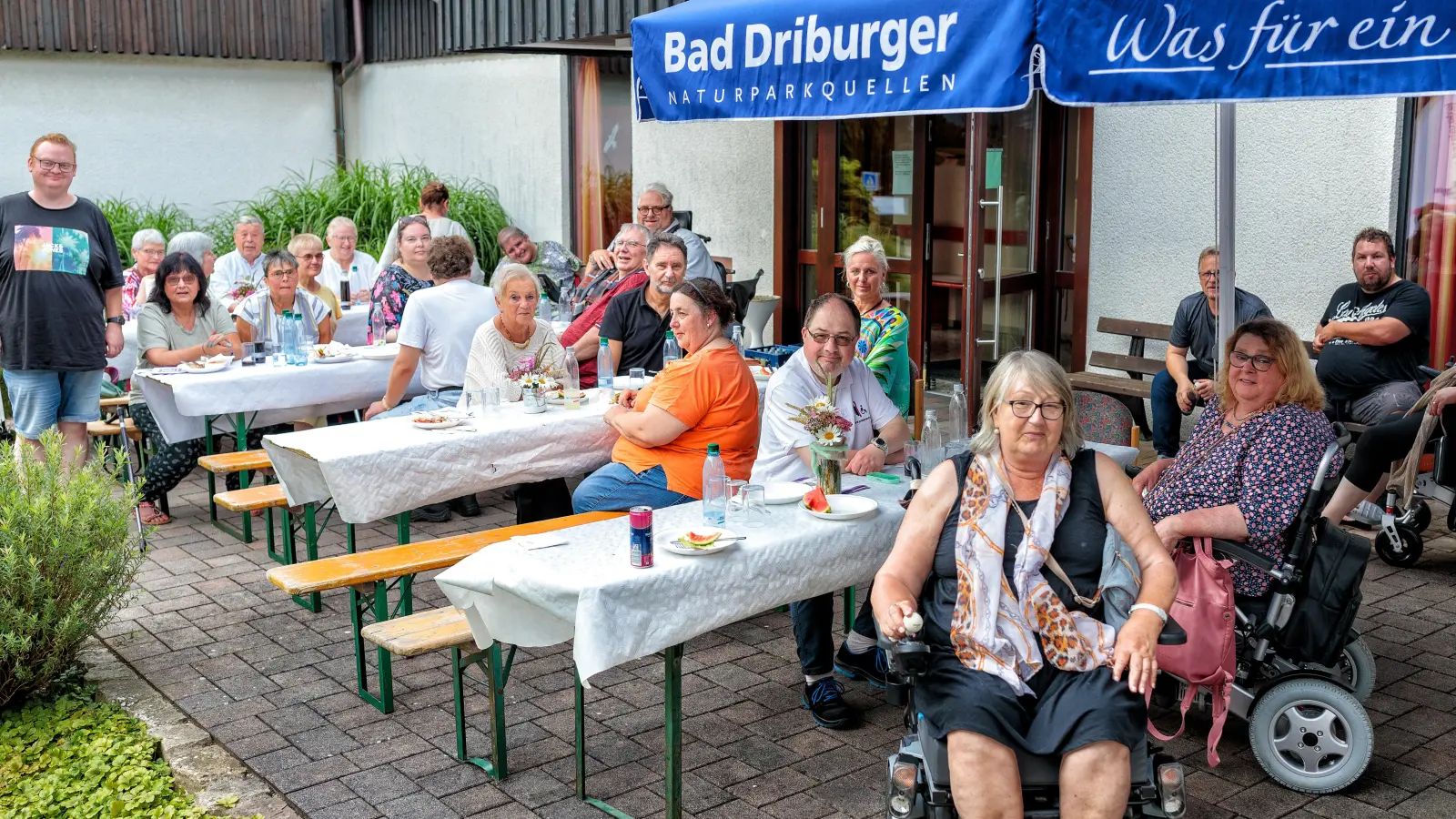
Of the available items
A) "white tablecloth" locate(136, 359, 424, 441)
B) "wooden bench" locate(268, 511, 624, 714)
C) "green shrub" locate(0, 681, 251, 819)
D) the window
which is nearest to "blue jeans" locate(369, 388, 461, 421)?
"white tablecloth" locate(136, 359, 424, 441)

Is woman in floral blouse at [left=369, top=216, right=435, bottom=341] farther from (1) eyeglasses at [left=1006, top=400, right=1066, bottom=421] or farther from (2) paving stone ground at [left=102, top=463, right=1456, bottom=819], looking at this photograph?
(1) eyeglasses at [left=1006, top=400, right=1066, bottom=421]

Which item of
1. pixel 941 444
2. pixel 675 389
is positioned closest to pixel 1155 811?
pixel 941 444

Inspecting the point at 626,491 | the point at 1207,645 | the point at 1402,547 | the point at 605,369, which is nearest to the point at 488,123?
the point at 605,369

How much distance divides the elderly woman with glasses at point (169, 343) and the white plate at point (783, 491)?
3854 millimetres

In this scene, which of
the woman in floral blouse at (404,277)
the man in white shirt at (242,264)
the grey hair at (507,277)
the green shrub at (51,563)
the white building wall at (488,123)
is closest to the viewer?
the green shrub at (51,563)

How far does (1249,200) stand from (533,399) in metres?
4.24

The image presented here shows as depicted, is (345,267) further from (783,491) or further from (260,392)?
(783,491)

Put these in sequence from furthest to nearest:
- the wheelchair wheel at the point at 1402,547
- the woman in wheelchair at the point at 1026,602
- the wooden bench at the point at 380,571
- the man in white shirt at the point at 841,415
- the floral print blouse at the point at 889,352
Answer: the wheelchair wheel at the point at 1402,547
the floral print blouse at the point at 889,352
the man in white shirt at the point at 841,415
the wooden bench at the point at 380,571
the woman in wheelchair at the point at 1026,602

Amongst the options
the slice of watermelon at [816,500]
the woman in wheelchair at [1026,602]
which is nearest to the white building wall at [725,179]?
the slice of watermelon at [816,500]

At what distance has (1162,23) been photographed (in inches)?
142

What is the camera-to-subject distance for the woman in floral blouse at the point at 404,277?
776 centimetres

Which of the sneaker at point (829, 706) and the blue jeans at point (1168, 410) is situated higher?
the blue jeans at point (1168, 410)

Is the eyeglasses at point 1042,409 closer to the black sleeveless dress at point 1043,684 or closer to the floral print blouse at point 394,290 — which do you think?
the black sleeveless dress at point 1043,684

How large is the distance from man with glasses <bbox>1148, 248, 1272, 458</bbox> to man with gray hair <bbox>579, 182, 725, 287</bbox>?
8.37 ft
